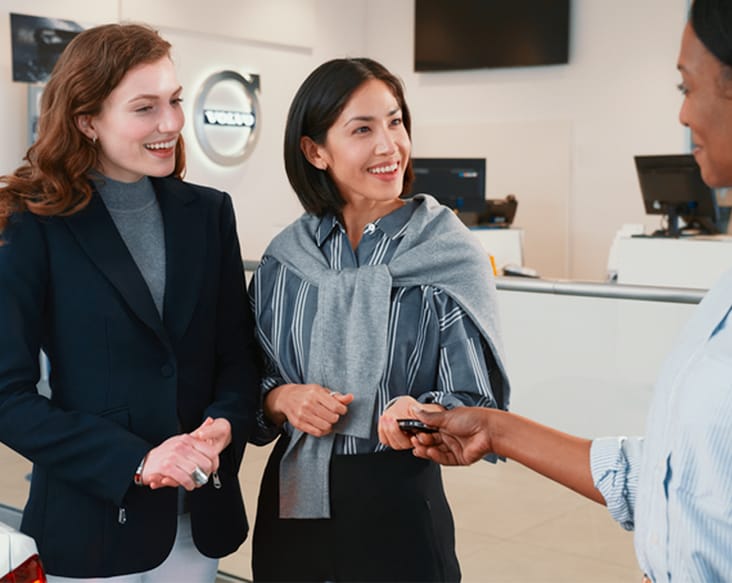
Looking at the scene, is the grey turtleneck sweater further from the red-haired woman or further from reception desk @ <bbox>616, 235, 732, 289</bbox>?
reception desk @ <bbox>616, 235, 732, 289</bbox>

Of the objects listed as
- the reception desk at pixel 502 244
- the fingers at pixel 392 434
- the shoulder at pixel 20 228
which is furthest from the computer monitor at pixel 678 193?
the shoulder at pixel 20 228

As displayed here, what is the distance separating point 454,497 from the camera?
10.7ft

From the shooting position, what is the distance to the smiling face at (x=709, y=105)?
1.08m

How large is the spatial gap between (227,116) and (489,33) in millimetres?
2640

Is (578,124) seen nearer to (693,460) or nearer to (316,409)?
(316,409)

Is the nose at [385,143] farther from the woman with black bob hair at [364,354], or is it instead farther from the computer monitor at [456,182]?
the computer monitor at [456,182]

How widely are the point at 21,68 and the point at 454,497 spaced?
514 centimetres

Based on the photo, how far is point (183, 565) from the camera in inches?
71.1

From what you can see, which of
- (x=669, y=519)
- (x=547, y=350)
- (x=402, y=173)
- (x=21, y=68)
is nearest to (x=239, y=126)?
(x=21, y=68)

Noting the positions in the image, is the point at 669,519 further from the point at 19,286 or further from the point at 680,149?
the point at 680,149

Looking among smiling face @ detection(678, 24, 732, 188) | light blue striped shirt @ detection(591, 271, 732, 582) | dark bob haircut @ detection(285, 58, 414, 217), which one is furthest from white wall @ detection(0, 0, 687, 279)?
light blue striped shirt @ detection(591, 271, 732, 582)

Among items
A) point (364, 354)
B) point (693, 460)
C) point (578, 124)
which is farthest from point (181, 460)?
point (578, 124)

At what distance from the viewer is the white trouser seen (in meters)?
1.78

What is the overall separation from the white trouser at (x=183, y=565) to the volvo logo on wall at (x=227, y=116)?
7.08m
